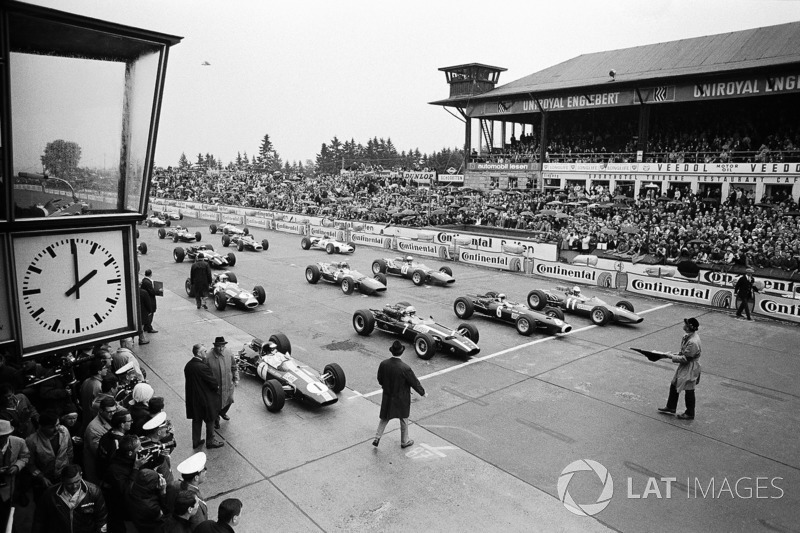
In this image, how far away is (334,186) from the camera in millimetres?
57406

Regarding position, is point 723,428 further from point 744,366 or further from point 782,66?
point 782,66

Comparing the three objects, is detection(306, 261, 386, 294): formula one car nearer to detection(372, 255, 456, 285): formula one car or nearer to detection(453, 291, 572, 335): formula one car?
detection(372, 255, 456, 285): formula one car

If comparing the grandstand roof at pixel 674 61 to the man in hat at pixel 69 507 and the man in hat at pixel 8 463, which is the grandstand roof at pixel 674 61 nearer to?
the man in hat at pixel 69 507

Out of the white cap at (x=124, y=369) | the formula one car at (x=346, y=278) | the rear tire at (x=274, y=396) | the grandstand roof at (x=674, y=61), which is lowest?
the rear tire at (x=274, y=396)

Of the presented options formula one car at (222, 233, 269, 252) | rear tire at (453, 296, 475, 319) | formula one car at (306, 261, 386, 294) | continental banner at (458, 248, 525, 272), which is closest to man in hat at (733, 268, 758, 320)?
rear tire at (453, 296, 475, 319)

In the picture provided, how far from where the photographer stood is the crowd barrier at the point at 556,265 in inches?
698

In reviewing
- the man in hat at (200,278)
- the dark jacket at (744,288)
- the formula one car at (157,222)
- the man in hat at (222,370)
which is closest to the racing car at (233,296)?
the man in hat at (200,278)

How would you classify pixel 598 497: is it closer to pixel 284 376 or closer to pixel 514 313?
pixel 284 376

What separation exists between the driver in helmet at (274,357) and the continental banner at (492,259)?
604 inches

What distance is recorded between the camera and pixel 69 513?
445cm

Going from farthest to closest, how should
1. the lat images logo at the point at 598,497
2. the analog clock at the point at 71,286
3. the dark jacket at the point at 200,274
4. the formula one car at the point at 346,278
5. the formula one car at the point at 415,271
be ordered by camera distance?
1. the formula one car at the point at 415,271
2. the formula one car at the point at 346,278
3. the dark jacket at the point at 200,274
4. the lat images logo at the point at 598,497
5. the analog clock at the point at 71,286

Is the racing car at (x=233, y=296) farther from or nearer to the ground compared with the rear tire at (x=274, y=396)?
farther from the ground

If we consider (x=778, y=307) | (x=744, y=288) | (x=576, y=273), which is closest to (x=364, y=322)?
(x=576, y=273)

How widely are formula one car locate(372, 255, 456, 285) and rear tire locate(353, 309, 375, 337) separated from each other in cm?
677
